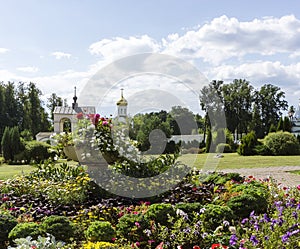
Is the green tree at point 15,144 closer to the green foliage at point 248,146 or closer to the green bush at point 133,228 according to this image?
the green foliage at point 248,146

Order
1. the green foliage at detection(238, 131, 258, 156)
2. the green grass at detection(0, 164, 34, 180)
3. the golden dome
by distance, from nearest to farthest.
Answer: the golden dome, the green grass at detection(0, 164, 34, 180), the green foliage at detection(238, 131, 258, 156)

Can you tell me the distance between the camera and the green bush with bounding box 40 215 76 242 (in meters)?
3.75

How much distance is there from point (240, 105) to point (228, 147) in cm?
1886

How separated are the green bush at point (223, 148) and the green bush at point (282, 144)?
2513mm

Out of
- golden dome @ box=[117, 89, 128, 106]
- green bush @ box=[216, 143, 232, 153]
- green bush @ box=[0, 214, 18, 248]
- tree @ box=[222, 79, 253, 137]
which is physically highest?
tree @ box=[222, 79, 253, 137]

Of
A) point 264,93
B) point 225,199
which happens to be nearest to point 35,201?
point 225,199

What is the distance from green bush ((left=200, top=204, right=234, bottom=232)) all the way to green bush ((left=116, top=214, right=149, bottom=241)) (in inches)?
23.8

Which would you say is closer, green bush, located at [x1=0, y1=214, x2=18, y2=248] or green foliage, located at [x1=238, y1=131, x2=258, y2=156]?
green bush, located at [x1=0, y1=214, x2=18, y2=248]

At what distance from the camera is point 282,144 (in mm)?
18969

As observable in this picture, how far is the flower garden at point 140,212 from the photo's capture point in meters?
3.53

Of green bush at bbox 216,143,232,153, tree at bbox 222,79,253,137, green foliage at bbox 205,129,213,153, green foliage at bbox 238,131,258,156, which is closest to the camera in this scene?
green foliage at bbox 238,131,258,156

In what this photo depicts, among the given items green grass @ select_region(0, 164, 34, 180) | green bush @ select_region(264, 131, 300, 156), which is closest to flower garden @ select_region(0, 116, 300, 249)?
green grass @ select_region(0, 164, 34, 180)

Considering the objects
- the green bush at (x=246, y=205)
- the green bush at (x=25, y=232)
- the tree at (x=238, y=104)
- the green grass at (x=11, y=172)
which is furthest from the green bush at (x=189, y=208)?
the tree at (x=238, y=104)

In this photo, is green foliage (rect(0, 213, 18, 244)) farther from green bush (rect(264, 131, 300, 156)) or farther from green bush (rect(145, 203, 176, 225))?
green bush (rect(264, 131, 300, 156))
